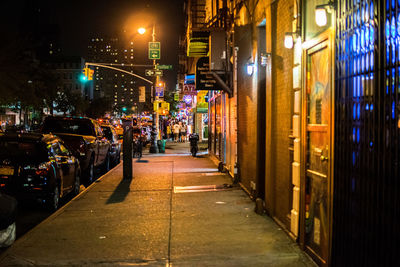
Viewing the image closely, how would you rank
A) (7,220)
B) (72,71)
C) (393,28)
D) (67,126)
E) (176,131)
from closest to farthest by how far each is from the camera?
(393,28)
(7,220)
(67,126)
(176,131)
(72,71)

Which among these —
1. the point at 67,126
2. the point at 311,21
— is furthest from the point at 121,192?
the point at 311,21

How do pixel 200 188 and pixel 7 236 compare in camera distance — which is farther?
pixel 200 188

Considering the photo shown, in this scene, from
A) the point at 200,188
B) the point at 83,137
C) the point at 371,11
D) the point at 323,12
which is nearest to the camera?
the point at 371,11

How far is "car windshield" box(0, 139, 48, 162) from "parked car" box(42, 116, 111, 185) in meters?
3.62

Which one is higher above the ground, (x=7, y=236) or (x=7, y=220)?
(x=7, y=220)

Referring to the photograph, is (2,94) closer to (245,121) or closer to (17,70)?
(17,70)

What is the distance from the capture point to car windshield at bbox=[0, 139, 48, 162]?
850cm

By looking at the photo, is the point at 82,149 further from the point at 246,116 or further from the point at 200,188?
the point at 246,116

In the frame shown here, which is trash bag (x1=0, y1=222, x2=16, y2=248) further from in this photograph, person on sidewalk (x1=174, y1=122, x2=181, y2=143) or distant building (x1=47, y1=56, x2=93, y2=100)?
distant building (x1=47, y1=56, x2=93, y2=100)

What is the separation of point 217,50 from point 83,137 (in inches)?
201

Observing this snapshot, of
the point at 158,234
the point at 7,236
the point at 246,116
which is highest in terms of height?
the point at 246,116

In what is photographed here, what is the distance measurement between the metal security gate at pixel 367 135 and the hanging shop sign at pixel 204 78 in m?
9.27

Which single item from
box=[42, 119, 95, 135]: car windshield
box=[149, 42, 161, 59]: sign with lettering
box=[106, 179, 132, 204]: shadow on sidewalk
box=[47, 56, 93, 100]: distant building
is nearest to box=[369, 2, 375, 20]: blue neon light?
box=[106, 179, 132, 204]: shadow on sidewalk

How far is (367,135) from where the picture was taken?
3.74 m
